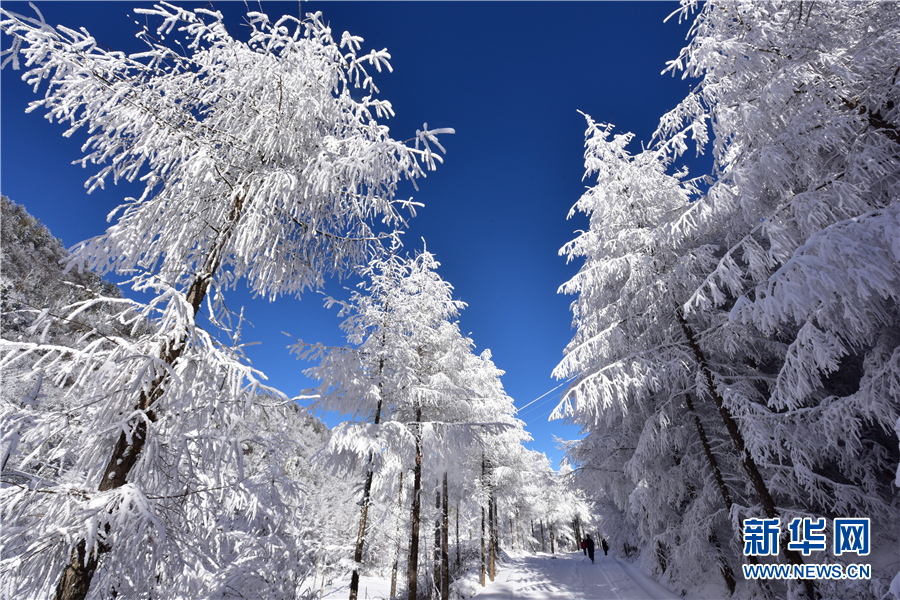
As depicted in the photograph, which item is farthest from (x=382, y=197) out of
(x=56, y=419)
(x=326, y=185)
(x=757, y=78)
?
(x=757, y=78)

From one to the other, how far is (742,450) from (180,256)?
374 inches

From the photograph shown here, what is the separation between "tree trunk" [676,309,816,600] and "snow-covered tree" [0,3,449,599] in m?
7.18

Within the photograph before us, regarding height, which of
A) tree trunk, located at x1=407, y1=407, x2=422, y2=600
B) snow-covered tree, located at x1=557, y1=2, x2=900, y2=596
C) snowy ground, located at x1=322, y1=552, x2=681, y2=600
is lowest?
snowy ground, located at x1=322, y1=552, x2=681, y2=600

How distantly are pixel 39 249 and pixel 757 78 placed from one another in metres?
53.7

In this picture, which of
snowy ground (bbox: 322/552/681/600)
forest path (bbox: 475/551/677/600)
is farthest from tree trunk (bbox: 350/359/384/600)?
forest path (bbox: 475/551/677/600)

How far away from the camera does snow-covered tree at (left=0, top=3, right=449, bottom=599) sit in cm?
233

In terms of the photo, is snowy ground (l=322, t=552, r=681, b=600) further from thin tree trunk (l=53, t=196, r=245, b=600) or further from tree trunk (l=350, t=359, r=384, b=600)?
thin tree trunk (l=53, t=196, r=245, b=600)

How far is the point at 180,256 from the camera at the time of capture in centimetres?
354

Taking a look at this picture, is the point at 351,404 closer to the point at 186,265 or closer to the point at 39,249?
the point at 186,265

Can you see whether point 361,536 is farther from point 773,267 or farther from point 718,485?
point 773,267

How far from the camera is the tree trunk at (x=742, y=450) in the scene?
6.19 metres

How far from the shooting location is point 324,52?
160 inches

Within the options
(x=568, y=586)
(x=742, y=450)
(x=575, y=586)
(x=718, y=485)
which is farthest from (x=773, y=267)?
(x=568, y=586)

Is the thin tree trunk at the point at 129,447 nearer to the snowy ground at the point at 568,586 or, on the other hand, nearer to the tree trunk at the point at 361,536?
the tree trunk at the point at 361,536
